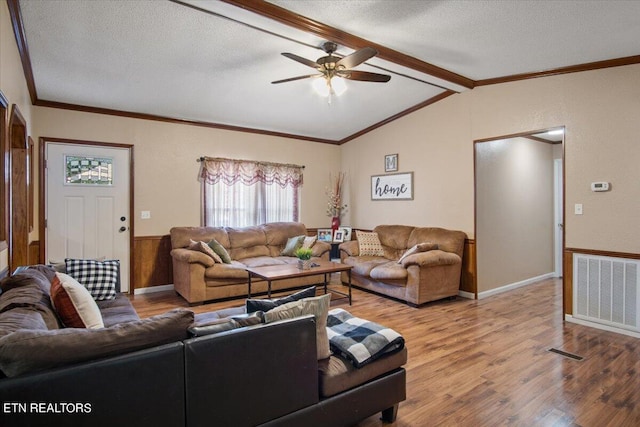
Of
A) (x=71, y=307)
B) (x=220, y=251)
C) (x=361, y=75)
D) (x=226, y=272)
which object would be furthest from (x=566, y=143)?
(x=71, y=307)

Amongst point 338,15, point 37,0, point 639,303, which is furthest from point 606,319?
point 37,0

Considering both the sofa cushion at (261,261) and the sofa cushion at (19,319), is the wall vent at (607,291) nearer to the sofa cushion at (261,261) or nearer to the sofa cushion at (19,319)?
the sofa cushion at (261,261)

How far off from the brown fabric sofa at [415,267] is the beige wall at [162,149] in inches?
99.3

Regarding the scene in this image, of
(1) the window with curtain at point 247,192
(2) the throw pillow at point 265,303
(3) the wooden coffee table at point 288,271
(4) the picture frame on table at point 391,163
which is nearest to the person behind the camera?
(2) the throw pillow at point 265,303

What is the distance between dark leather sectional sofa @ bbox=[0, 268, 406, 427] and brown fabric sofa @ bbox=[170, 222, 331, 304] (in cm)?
248

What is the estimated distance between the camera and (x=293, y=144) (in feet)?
21.2

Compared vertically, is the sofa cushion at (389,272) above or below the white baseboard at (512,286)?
above

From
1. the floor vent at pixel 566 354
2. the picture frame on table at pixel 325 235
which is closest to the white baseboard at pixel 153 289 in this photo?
the picture frame on table at pixel 325 235

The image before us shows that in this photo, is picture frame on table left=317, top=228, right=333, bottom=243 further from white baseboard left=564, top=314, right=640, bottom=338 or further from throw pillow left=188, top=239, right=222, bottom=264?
white baseboard left=564, top=314, right=640, bottom=338

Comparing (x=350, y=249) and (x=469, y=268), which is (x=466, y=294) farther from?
(x=350, y=249)

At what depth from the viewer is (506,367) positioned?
2807 millimetres

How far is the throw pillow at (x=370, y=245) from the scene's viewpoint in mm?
5594

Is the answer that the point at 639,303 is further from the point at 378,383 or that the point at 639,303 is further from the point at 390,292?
the point at 378,383

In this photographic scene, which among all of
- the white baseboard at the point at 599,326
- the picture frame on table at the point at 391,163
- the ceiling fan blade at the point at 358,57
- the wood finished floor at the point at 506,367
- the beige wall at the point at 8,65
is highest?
the ceiling fan blade at the point at 358,57
